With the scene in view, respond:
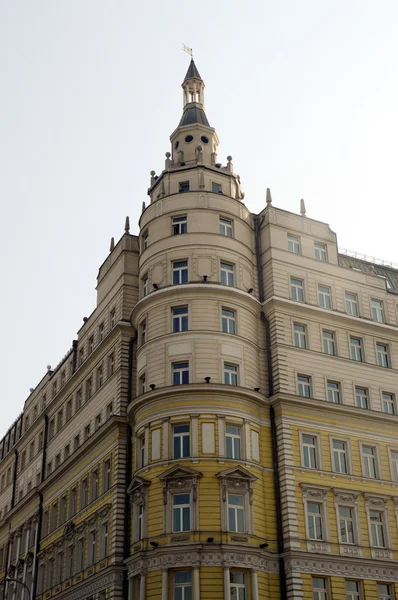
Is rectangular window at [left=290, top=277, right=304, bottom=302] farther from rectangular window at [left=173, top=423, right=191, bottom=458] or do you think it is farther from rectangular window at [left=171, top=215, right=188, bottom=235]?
rectangular window at [left=173, top=423, right=191, bottom=458]

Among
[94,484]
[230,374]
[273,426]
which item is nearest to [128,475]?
[94,484]

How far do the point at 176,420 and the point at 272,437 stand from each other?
7177 millimetres

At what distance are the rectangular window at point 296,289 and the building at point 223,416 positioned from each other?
4.3 inches

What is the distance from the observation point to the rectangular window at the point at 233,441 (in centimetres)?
5194

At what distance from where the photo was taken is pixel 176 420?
52.2m

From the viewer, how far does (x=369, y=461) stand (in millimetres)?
57156

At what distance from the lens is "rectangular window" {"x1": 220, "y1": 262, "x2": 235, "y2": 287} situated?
191 feet

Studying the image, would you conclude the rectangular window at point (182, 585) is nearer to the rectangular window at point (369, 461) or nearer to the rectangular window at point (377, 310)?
the rectangular window at point (369, 461)

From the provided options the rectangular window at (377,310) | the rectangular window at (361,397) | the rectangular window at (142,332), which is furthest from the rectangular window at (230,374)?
the rectangular window at (377,310)

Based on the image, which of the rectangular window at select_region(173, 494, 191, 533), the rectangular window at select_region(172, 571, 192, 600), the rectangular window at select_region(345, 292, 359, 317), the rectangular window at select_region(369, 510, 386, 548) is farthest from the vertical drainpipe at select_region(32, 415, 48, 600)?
the rectangular window at select_region(345, 292, 359, 317)

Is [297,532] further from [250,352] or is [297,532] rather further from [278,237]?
[278,237]

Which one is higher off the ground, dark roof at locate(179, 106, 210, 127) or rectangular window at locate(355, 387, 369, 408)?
dark roof at locate(179, 106, 210, 127)

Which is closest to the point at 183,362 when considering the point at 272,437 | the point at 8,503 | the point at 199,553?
the point at 272,437

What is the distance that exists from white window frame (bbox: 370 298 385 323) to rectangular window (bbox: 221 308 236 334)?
13160mm
